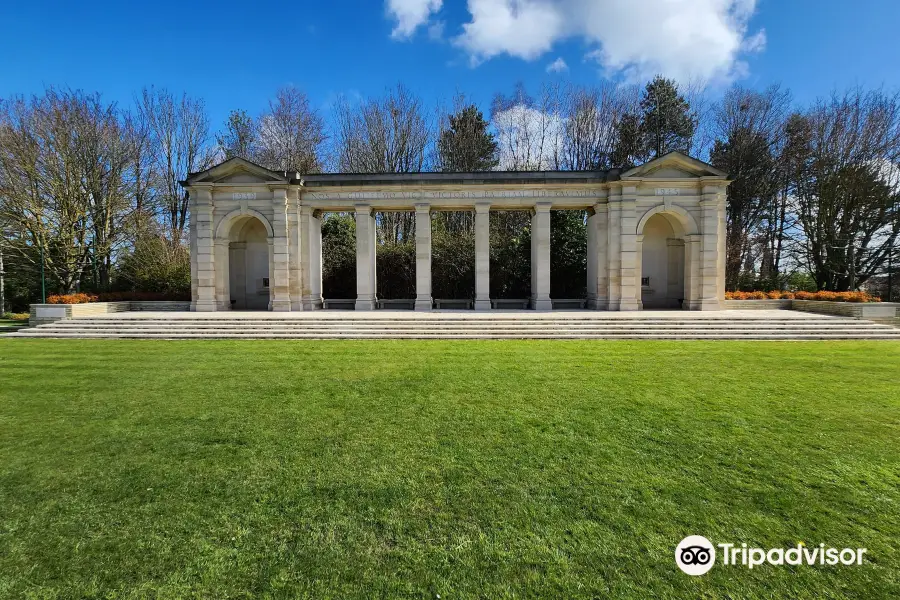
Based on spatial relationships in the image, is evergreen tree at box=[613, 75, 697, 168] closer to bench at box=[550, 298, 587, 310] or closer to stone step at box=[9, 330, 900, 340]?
bench at box=[550, 298, 587, 310]

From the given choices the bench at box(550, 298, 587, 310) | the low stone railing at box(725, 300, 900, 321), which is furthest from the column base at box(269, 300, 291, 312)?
the low stone railing at box(725, 300, 900, 321)

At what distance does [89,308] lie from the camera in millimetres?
18188

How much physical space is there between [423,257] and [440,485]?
58.6ft

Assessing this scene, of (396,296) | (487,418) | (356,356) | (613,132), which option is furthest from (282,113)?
(487,418)

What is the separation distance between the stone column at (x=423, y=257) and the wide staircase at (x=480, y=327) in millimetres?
3862

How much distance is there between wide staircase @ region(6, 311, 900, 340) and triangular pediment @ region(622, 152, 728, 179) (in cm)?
753

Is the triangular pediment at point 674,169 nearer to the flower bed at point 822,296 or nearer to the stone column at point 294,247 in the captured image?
the flower bed at point 822,296

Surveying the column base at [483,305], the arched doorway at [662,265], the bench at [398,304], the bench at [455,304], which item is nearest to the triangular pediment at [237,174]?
the bench at [398,304]

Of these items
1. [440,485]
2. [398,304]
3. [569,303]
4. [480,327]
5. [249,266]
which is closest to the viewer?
[440,485]

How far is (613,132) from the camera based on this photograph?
112ft

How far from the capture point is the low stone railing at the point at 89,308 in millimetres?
16906

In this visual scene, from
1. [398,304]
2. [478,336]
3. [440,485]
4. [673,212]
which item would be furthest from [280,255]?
[673,212]

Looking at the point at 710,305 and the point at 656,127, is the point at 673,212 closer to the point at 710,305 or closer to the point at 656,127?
the point at 710,305

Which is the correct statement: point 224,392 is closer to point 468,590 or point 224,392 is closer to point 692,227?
point 468,590
